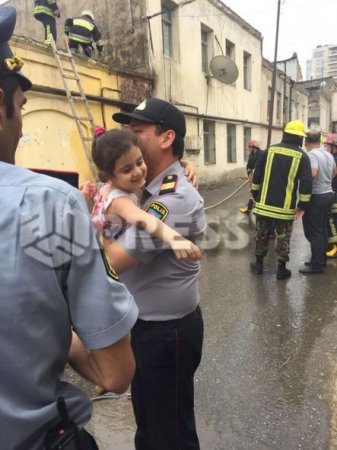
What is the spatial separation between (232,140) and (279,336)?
1335 centimetres

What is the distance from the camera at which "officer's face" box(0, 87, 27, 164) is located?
85 centimetres

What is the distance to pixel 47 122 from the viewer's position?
25.8 feet

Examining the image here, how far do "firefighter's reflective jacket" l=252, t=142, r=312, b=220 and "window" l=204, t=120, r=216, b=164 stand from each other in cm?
946

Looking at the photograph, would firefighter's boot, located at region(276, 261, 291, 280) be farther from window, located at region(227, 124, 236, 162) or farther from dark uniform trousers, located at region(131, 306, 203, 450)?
window, located at region(227, 124, 236, 162)

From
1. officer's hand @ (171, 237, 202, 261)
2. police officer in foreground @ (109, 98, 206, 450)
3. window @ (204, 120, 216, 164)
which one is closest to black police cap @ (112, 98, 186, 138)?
police officer in foreground @ (109, 98, 206, 450)

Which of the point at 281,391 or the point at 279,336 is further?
the point at 279,336

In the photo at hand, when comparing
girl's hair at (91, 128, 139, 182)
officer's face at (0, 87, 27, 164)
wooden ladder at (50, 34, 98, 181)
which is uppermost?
wooden ladder at (50, 34, 98, 181)

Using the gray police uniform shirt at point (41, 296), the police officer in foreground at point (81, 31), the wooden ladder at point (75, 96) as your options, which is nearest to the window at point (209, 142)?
the police officer in foreground at point (81, 31)

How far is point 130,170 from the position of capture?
5.30 feet

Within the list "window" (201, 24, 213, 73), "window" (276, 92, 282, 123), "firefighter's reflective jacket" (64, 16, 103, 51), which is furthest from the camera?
"window" (276, 92, 282, 123)

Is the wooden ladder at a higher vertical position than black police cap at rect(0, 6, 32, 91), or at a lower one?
higher

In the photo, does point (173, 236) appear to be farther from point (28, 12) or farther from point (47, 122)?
point (28, 12)

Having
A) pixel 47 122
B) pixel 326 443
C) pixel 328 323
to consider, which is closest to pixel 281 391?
pixel 326 443

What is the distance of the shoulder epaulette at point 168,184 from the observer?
157 centimetres
